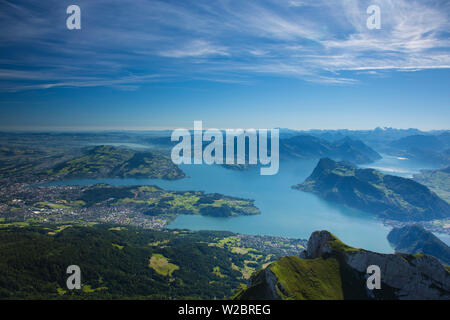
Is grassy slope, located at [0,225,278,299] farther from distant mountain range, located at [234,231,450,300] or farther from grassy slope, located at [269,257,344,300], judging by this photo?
distant mountain range, located at [234,231,450,300]

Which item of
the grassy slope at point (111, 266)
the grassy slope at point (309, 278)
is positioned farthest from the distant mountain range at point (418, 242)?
the grassy slope at point (309, 278)

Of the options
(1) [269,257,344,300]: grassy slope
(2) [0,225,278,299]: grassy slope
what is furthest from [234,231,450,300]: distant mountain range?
(2) [0,225,278,299]: grassy slope

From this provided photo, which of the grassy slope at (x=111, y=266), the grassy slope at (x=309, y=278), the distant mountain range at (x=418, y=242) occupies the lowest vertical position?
the distant mountain range at (x=418, y=242)

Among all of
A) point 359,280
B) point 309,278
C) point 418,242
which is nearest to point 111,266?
point 309,278

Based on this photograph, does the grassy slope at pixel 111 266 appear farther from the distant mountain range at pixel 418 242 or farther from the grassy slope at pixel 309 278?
the distant mountain range at pixel 418 242

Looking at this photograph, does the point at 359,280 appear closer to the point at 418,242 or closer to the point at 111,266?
the point at 111,266

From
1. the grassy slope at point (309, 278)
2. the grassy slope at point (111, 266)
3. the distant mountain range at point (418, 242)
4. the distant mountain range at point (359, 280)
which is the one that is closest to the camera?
the grassy slope at point (309, 278)
